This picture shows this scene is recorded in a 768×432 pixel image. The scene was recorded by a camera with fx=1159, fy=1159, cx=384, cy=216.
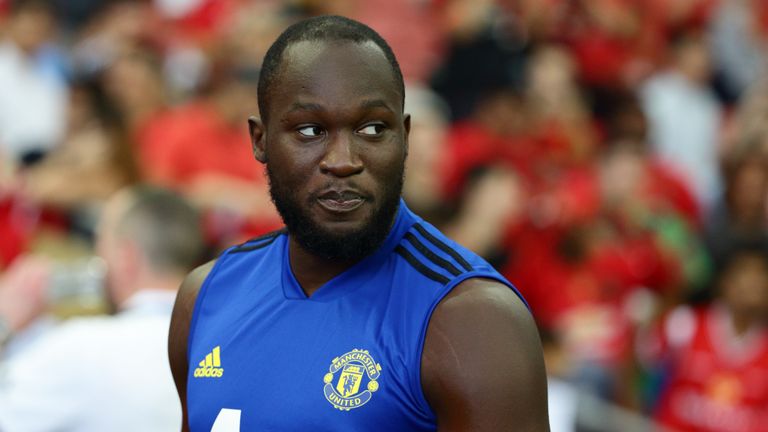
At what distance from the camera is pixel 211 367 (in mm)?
2238

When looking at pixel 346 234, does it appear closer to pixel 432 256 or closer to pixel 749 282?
pixel 432 256

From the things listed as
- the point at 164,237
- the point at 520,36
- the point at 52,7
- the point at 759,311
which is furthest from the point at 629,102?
the point at 164,237

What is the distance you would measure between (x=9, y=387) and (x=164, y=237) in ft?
2.18

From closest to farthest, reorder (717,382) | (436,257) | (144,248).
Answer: (436,257) → (144,248) → (717,382)

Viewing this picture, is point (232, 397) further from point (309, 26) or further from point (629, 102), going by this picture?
point (629, 102)

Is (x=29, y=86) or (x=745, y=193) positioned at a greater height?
(x=29, y=86)

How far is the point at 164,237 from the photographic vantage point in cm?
373

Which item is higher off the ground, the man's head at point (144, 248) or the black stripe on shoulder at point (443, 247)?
the man's head at point (144, 248)

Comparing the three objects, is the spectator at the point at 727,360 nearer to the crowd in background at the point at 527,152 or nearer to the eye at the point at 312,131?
the crowd in background at the point at 527,152

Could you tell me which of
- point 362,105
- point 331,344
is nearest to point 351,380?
point 331,344

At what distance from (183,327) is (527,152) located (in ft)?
16.7

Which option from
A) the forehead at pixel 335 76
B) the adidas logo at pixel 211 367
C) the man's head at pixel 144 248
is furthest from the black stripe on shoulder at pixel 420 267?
the man's head at pixel 144 248

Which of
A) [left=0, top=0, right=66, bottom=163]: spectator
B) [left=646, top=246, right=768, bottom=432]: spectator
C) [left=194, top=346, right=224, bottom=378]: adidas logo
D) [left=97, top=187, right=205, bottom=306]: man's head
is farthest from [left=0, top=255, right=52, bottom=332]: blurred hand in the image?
[left=646, top=246, right=768, bottom=432]: spectator

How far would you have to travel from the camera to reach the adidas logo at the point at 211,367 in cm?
222
